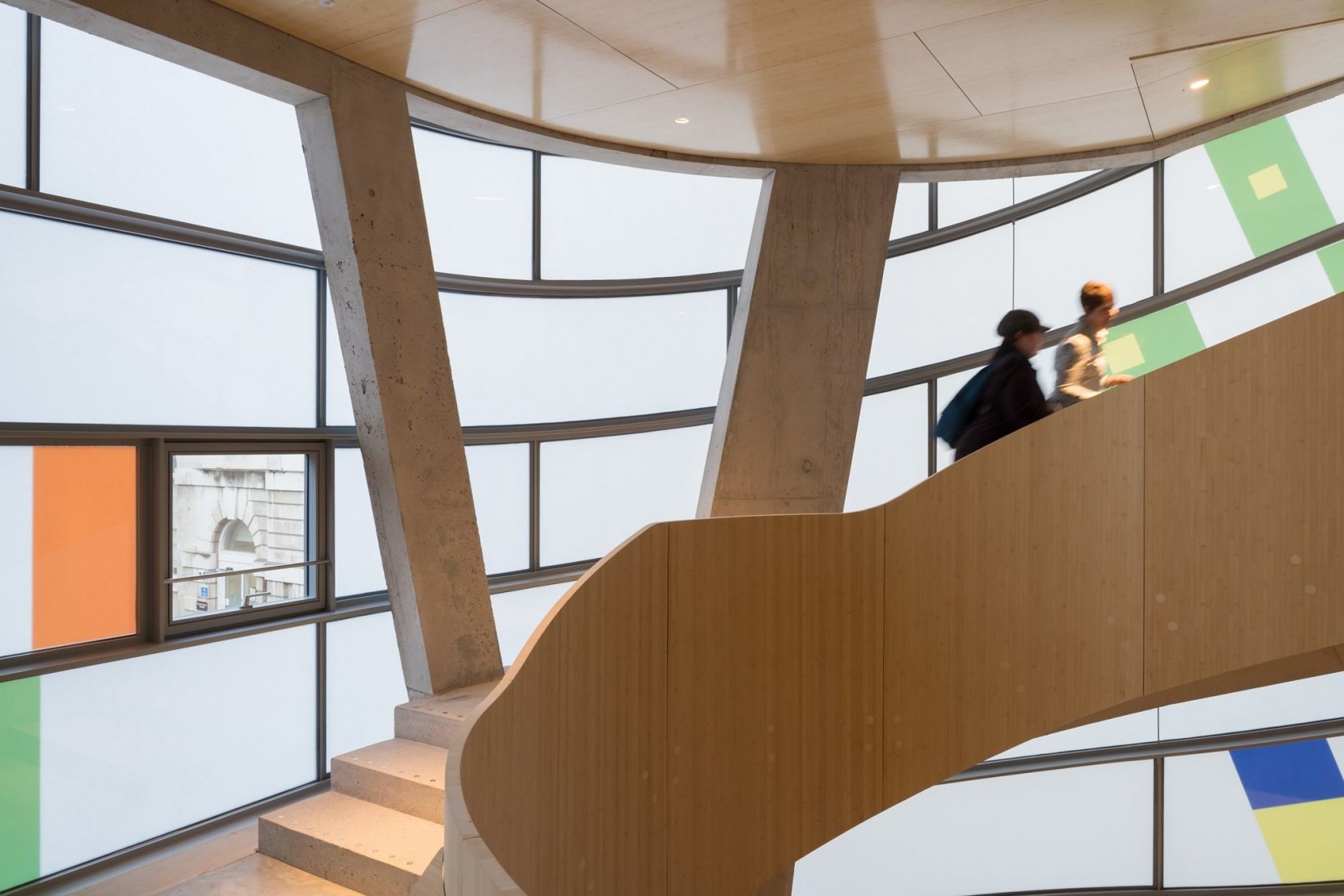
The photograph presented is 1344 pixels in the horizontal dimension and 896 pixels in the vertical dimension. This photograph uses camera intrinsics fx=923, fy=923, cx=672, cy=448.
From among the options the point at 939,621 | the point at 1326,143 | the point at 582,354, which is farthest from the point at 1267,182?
the point at 582,354

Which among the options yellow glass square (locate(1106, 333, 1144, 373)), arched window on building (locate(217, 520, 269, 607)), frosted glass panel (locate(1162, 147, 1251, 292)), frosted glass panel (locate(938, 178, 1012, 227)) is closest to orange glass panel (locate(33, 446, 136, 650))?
arched window on building (locate(217, 520, 269, 607))

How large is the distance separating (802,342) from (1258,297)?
9.76ft

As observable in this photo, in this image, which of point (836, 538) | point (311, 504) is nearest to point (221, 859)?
point (311, 504)

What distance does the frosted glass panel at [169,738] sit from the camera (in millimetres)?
4203

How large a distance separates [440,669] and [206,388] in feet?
6.32

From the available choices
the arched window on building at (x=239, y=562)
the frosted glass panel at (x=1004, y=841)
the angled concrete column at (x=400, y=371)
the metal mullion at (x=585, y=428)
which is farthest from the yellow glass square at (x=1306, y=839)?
the arched window on building at (x=239, y=562)

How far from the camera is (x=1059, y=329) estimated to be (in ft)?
21.9

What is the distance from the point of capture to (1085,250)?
6.71m

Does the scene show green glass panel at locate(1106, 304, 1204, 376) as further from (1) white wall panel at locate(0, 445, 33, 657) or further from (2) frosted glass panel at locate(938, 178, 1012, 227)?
(1) white wall panel at locate(0, 445, 33, 657)

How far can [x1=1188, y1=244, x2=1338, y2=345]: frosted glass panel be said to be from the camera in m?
5.69

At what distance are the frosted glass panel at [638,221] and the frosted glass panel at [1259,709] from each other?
16.0ft

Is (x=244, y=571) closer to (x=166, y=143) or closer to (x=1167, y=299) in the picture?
(x=166, y=143)

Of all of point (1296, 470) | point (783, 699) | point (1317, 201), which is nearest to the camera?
point (1296, 470)

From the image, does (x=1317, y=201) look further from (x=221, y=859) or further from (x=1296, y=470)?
(x=221, y=859)
